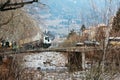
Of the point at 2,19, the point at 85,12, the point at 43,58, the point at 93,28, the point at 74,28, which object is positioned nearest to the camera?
the point at 93,28

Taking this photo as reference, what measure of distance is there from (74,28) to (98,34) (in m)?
3.53

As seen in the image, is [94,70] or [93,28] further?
[93,28]

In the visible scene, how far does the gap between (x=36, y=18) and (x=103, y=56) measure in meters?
25.7

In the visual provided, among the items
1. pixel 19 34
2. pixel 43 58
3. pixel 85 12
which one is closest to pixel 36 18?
pixel 19 34

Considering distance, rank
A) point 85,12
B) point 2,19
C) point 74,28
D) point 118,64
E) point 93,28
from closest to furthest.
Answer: point 93,28 < point 85,12 < point 118,64 < point 74,28 < point 2,19

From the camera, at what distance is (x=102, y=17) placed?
11.6m

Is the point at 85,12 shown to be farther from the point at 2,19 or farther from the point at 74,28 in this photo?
the point at 2,19

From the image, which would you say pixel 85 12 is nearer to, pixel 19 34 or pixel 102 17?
pixel 102 17

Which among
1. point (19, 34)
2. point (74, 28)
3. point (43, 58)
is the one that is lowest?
point (43, 58)

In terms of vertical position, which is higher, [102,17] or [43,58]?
[102,17]

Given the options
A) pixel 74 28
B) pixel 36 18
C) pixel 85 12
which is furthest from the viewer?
pixel 36 18

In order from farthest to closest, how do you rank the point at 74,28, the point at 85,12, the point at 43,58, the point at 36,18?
the point at 43,58 < the point at 36,18 < the point at 74,28 < the point at 85,12

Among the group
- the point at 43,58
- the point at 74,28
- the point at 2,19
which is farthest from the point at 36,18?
the point at 74,28

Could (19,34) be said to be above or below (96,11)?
below
